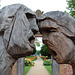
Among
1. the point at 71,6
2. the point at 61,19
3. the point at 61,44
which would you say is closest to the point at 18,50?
the point at 61,44

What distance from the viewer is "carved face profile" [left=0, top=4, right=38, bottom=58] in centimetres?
184

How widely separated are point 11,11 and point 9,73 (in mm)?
1180

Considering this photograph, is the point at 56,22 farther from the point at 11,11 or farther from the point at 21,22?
the point at 11,11

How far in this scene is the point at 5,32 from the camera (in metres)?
1.91

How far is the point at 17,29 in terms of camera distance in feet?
6.12

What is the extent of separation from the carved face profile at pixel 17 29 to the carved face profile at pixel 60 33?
17.2 inches

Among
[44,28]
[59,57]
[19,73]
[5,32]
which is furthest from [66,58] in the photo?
[19,73]

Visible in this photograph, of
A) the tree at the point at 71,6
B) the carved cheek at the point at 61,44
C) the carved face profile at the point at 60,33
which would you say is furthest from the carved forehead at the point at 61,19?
the tree at the point at 71,6

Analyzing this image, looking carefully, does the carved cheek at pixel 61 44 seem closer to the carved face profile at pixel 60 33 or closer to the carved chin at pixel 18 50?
the carved face profile at pixel 60 33

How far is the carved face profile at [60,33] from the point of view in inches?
89.1

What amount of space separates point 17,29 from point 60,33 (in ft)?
3.17

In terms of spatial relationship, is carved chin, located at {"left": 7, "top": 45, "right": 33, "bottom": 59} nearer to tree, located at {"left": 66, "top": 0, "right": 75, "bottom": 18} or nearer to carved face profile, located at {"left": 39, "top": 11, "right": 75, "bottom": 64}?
carved face profile, located at {"left": 39, "top": 11, "right": 75, "bottom": 64}

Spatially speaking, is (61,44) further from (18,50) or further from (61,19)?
(18,50)

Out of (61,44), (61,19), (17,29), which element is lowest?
(61,44)
